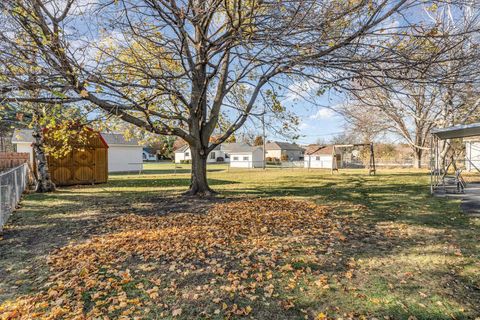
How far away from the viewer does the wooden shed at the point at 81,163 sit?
45.6ft

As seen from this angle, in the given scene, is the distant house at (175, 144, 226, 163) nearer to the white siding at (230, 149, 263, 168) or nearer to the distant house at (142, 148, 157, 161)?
the distant house at (142, 148, 157, 161)

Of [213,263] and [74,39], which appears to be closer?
[213,263]

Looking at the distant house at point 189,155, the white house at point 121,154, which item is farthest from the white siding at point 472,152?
the distant house at point 189,155

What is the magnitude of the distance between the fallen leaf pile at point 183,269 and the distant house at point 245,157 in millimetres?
31002

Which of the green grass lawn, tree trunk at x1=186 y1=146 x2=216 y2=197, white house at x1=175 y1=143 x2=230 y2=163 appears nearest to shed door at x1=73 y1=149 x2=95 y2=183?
tree trunk at x1=186 y1=146 x2=216 y2=197

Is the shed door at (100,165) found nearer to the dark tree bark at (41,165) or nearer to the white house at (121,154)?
the dark tree bark at (41,165)

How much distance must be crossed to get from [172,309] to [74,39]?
6069mm

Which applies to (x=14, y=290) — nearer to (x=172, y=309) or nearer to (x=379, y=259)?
(x=172, y=309)

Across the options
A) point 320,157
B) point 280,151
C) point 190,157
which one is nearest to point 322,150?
point 320,157

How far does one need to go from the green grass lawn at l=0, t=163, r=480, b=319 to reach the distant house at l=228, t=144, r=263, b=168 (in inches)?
1184

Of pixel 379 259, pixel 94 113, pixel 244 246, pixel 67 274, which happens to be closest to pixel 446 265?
pixel 379 259

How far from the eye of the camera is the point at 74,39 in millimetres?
6121

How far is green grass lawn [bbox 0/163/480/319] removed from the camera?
114 inches

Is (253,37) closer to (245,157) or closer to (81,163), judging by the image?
(81,163)
